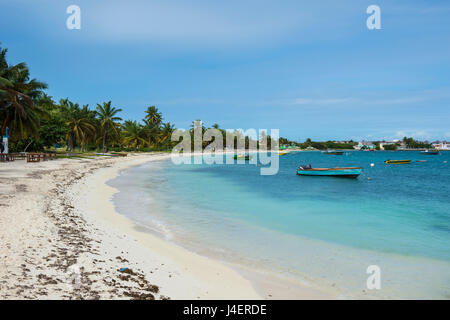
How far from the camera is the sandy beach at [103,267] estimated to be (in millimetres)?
4730

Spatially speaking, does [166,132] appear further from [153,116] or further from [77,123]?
[77,123]

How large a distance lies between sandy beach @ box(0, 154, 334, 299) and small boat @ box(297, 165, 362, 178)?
28138 millimetres

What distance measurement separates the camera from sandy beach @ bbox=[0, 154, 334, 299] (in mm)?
4730

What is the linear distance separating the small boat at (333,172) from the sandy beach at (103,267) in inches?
1108

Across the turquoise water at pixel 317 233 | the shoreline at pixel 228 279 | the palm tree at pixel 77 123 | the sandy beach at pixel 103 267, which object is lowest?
the turquoise water at pixel 317 233

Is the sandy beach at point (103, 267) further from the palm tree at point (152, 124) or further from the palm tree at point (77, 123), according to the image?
the palm tree at point (152, 124)

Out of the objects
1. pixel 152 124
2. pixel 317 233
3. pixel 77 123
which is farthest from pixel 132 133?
pixel 317 233

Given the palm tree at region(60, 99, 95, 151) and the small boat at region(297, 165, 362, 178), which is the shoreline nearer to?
the small boat at region(297, 165, 362, 178)

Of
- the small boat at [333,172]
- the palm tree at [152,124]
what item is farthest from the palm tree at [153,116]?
the small boat at [333,172]

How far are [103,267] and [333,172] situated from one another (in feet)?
104

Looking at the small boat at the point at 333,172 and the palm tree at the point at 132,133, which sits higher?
the palm tree at the point at 132,133

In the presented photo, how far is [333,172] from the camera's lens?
33438mm
